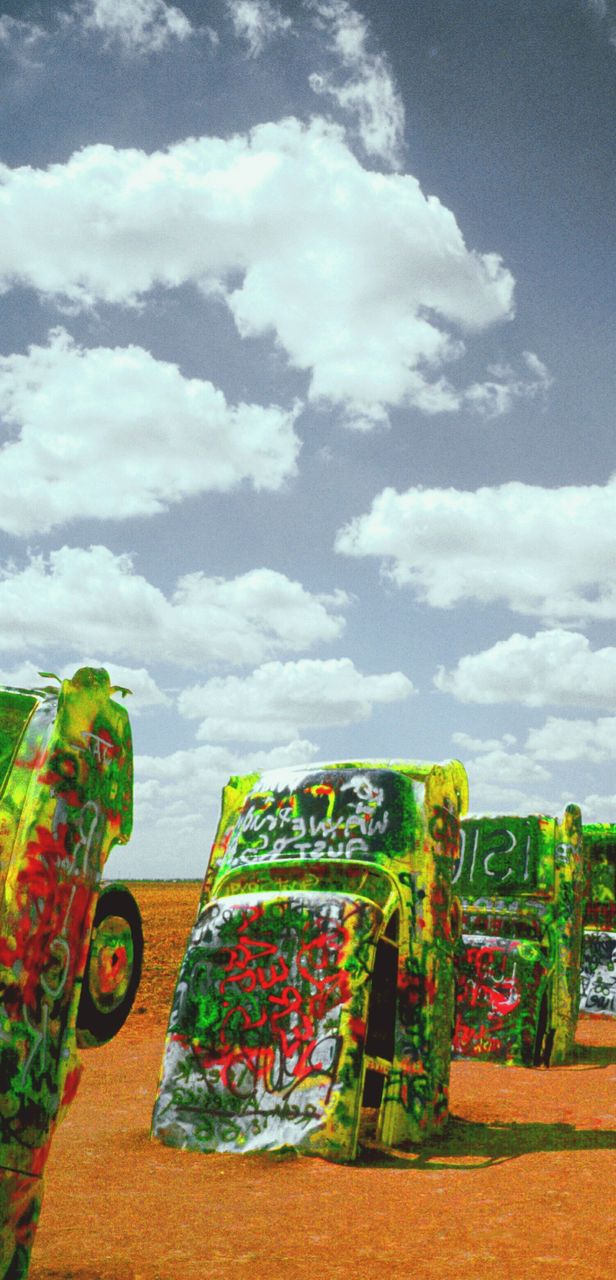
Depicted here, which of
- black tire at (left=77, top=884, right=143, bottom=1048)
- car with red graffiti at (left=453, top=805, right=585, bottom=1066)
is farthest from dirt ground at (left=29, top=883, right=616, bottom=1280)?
car with red graffiti at (left=453, top=805, right=585, bottom=1066)

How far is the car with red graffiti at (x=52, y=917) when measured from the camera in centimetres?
306

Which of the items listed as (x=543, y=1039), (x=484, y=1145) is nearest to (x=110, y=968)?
(x=484, y=1145)

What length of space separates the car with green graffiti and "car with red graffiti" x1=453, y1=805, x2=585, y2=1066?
15.7 feet

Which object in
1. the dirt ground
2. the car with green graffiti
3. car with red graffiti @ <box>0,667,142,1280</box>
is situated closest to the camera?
car with red graffiti @ <box>0,667,142,1280</box>

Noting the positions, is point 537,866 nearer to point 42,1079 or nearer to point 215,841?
point 215,841

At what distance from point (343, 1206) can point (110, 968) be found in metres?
3.15

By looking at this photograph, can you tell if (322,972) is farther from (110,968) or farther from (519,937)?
(519,937)

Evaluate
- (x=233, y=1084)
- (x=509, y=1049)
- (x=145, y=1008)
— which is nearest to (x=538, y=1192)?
(x=233, y=1084)

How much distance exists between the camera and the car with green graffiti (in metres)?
16.8

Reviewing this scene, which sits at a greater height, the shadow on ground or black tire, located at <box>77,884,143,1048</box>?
black tire, located at <box>77,884,143,1048</box>

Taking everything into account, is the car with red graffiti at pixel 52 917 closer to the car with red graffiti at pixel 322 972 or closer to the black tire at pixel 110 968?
the black tire at pixel 110 968

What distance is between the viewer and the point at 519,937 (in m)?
12.0

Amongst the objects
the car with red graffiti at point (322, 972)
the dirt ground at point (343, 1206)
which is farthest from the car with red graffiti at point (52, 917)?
the car with red graffiti at point (322, 972)

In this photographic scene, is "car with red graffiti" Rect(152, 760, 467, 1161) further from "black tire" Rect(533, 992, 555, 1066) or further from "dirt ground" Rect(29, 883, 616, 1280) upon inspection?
"black tire" Rect(533, 992, 555, 1066)
